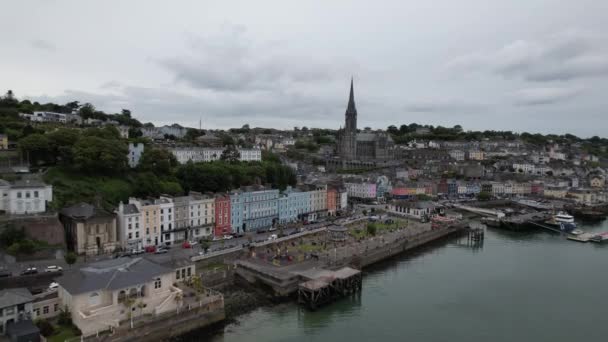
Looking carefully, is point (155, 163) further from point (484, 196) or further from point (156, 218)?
point (484, 196)


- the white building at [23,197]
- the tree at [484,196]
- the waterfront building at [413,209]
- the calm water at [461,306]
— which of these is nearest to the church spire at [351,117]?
the tree at [484,196]

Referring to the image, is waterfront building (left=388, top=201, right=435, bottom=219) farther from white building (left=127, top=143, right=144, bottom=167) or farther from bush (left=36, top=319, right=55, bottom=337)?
bush (left=36, top=319, right=55, bottom=337)

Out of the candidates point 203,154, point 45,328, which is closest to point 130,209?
point 45,328

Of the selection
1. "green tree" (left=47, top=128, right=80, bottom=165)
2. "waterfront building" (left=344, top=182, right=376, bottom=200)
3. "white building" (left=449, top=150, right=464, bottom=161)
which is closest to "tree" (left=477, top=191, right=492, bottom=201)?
"waterfront building" (left=344, top=182, right=376, bottom=200)

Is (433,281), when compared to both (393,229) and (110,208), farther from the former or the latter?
(110,208)

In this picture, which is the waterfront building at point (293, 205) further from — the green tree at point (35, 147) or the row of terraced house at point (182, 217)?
the green tree at point (35, 147)

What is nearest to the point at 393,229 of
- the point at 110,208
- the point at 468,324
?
the point at 468,324
